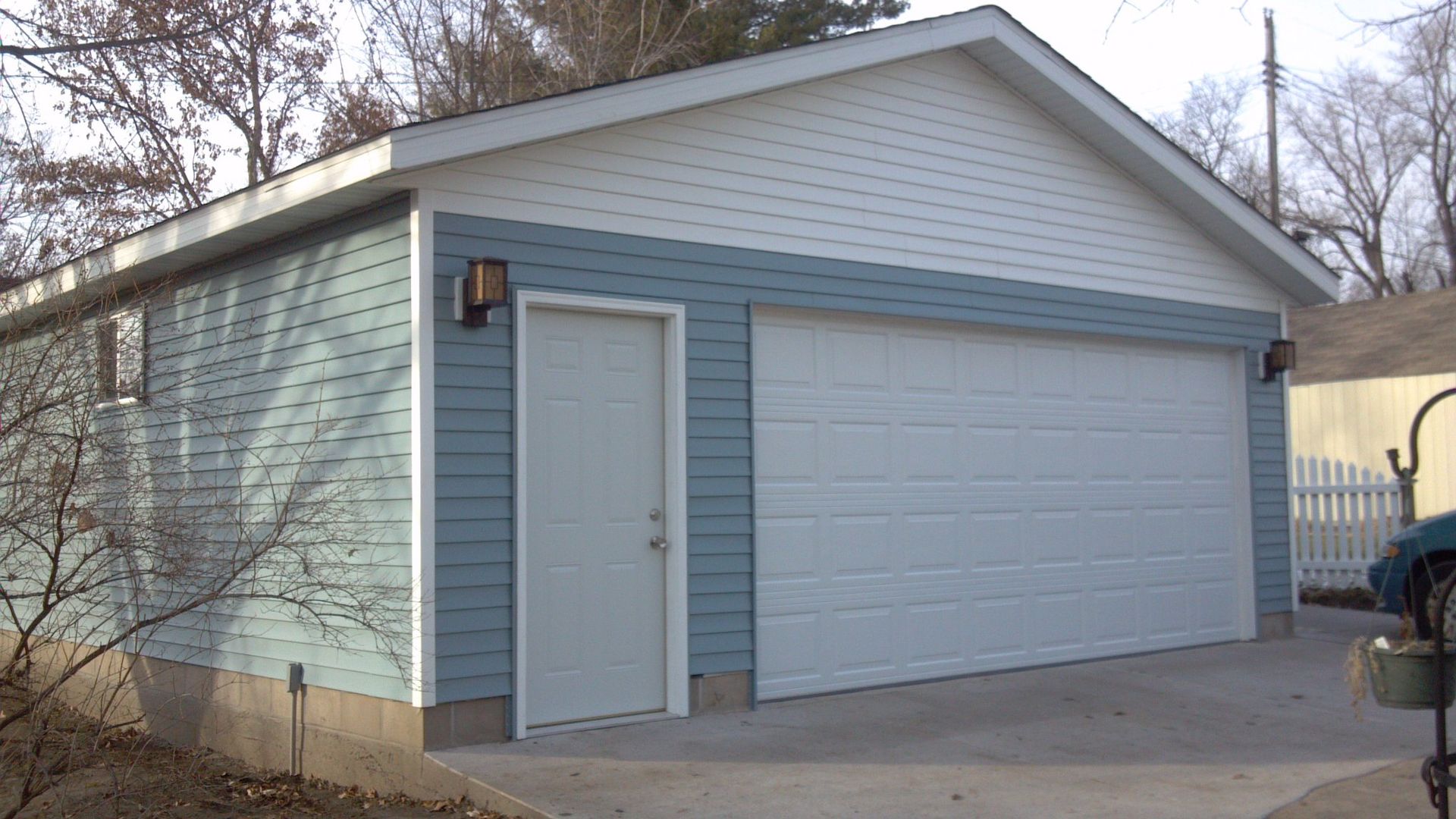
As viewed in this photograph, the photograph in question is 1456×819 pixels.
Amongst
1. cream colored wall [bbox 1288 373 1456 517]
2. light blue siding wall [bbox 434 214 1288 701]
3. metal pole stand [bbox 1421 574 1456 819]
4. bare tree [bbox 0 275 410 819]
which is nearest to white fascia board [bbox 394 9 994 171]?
light blue siding wall [bbox 434 214 1288 701]

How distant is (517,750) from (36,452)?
2.79 metres

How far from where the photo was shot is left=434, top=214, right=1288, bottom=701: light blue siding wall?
21.5 feet

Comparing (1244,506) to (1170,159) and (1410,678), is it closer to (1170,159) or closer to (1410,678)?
(1170,159)

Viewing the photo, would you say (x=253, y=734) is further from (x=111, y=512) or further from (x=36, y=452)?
(x=36, y=452)

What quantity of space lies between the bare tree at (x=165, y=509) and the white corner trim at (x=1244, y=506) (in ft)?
23.4

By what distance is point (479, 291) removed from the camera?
6480 mm

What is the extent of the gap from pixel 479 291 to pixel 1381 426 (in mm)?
16589

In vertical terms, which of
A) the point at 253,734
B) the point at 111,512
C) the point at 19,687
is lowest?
the point at 253,734

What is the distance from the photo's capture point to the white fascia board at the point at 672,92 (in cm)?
634

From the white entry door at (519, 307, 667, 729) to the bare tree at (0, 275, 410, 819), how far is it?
816mm

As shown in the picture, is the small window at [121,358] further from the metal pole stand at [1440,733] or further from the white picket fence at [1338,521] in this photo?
the white picket fence at [1338,521]

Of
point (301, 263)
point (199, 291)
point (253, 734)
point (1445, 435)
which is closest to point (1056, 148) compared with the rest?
point (301, 263)

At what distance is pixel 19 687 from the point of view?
6.07 metres

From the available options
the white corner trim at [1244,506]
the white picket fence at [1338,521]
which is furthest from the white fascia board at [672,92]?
the white picket fence at [1338,521]
